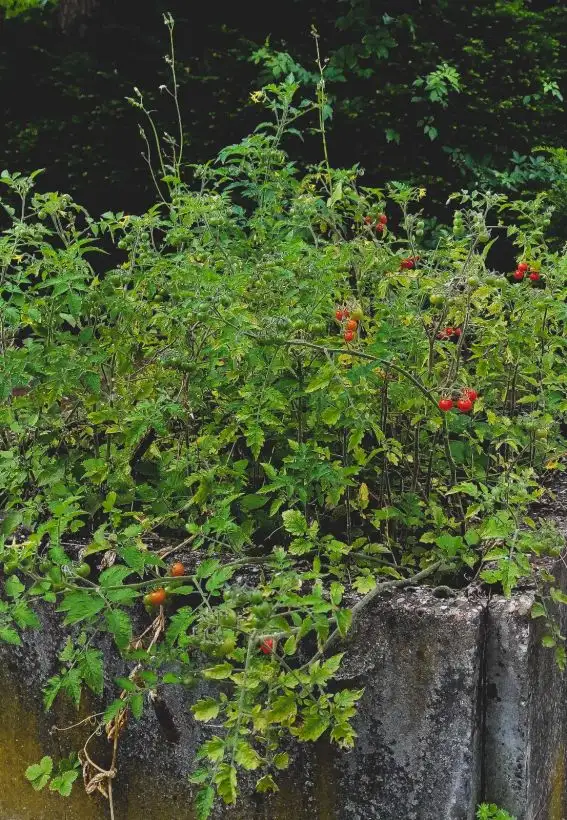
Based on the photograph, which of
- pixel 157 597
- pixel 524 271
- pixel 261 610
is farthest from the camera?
pixel 524 271

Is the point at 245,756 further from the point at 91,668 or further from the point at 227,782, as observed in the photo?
the point at 91,668

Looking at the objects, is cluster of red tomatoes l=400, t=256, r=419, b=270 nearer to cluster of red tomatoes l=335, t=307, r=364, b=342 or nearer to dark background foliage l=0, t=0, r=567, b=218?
cluster of red tomatoes l=335, t=307, r=364, b=342

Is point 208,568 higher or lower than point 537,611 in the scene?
higher

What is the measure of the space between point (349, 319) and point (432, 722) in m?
0.87

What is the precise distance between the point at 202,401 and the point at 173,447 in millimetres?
224

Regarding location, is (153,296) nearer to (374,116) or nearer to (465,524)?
(465,524)

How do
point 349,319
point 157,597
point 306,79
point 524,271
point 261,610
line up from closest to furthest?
point 261,610 → point 157,597 → point 349,319 → point 524,271 → point 306,79

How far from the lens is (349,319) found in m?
2.14

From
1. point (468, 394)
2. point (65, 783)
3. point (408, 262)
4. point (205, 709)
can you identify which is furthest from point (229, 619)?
point (408, 262)

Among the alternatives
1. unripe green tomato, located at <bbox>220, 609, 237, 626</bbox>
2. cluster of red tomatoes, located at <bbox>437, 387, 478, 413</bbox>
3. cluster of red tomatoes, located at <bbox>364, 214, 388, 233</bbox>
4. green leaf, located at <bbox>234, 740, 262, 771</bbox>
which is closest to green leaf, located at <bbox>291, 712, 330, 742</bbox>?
green leaf, located at <bbox>234, 740, 262, 771</bbox>

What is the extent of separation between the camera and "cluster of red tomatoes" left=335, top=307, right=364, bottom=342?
2016mm

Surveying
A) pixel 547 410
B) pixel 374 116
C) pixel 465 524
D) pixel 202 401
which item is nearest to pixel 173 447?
pixel 202 401

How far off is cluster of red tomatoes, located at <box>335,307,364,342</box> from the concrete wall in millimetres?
547

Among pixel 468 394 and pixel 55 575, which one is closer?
pixel 55 575
